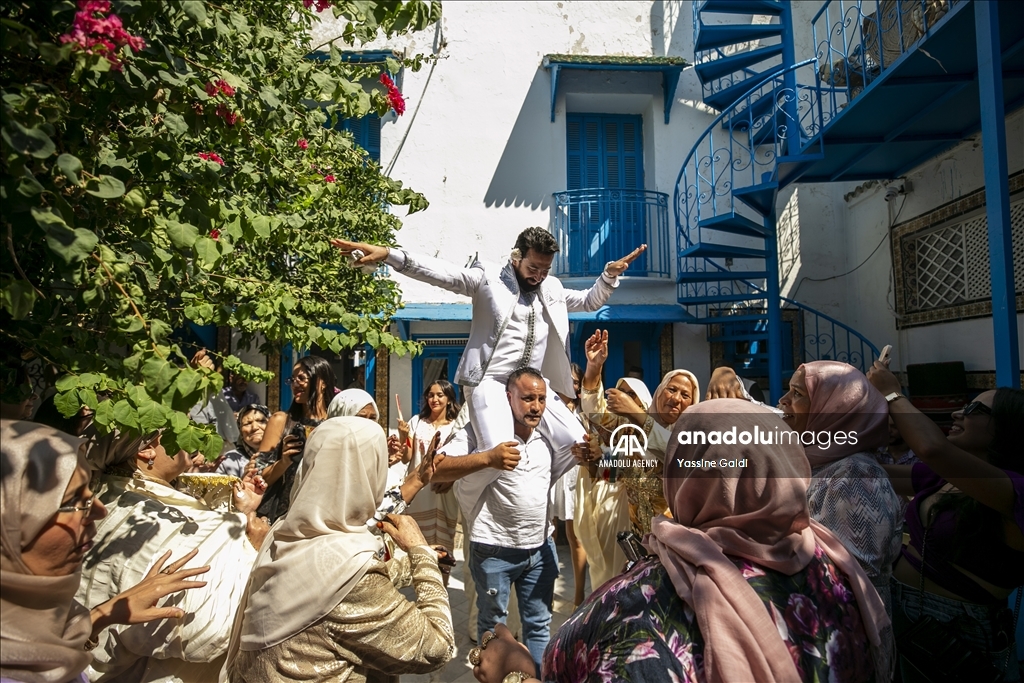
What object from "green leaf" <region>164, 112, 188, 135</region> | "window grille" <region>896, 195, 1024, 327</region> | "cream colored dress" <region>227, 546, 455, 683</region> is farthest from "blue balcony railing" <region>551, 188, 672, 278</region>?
"green leaf" <region>164, 112, 188, 135</region>

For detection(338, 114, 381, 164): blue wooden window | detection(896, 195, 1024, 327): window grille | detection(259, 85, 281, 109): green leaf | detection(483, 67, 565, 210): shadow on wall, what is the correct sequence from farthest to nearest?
detection(338, 114, 381, 164): blue wooden window, detection(483, 67, 565, 210): shadow on wall, detection(896, 195, 1024, 327): window grille, detection(259, 85, 281, 109): green leaf

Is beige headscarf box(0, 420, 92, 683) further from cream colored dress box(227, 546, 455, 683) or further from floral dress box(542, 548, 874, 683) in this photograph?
floral dress box(542, 548, 874, 683)

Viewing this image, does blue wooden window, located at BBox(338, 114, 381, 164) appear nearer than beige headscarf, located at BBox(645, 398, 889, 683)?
No

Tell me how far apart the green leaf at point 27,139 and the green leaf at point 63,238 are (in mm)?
133

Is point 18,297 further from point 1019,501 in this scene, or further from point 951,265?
point 951,265

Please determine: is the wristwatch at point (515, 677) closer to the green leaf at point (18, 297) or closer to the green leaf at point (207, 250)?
the green leaf at point (207, 250)

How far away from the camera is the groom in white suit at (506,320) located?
3141mm

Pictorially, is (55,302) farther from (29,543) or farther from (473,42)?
(473,42)

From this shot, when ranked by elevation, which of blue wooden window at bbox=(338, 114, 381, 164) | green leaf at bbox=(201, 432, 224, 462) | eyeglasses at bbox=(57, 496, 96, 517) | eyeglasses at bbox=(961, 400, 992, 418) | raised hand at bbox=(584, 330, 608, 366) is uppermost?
blue wooden window at bbox=(338, 114, 381, 164)

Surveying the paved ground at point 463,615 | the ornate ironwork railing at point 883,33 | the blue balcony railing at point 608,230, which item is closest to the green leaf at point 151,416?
the paved ground at point 463,615

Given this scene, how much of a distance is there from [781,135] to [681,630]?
7806 mm

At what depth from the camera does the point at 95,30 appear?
1.48 meters

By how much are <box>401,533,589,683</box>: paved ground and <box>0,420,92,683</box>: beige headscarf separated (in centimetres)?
Answer: 249

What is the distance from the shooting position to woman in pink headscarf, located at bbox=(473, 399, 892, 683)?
140 cm
